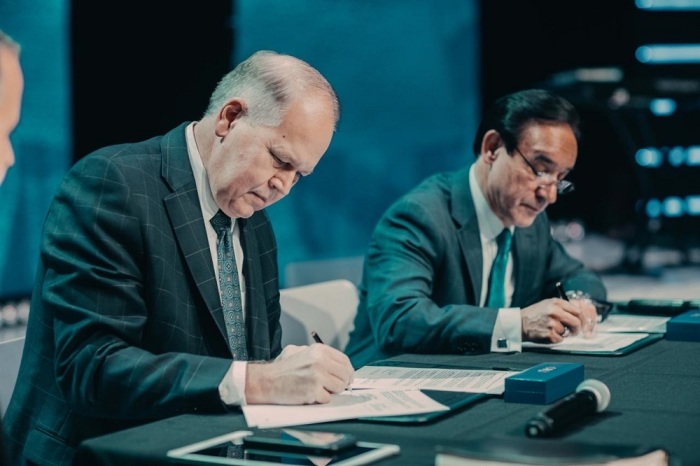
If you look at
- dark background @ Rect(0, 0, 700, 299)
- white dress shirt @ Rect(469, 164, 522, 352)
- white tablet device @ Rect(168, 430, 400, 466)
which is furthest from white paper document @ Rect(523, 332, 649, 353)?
dark background @ Rect(0, 0, 700, 299)

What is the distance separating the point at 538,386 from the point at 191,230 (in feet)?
2.85

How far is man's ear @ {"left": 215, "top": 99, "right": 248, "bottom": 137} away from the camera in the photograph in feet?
7.29

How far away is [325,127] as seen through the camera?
2234 mm

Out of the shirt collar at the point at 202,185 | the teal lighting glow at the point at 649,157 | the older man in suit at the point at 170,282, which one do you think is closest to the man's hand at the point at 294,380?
the older man in suit at the point at 170,282

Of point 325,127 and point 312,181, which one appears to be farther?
point 312,181

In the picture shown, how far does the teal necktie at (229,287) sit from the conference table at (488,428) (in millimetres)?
520

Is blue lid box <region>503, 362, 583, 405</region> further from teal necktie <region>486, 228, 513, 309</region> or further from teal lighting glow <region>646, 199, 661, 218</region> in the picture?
teal lighting glow <region>646, 199, 661, 218</region>

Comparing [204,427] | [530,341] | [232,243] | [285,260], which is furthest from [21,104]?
[204,427]

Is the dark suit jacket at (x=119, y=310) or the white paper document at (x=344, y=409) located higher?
the dark suit jacket at (x=119, y=310)

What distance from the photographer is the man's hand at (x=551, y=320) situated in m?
2.67

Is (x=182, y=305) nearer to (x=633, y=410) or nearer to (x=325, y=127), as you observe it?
(x=325, y=127)

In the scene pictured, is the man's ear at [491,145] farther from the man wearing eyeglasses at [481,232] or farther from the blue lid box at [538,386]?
the blue lid box at [538,386]

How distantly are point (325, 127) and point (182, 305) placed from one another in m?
0.52

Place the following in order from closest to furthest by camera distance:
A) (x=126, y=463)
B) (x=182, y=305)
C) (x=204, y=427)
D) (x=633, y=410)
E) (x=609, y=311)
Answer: (x=126, y=463)
(x=204, y=427)
(x=633, y=410)
(x=182, y=305)
(x=609, y=311)
